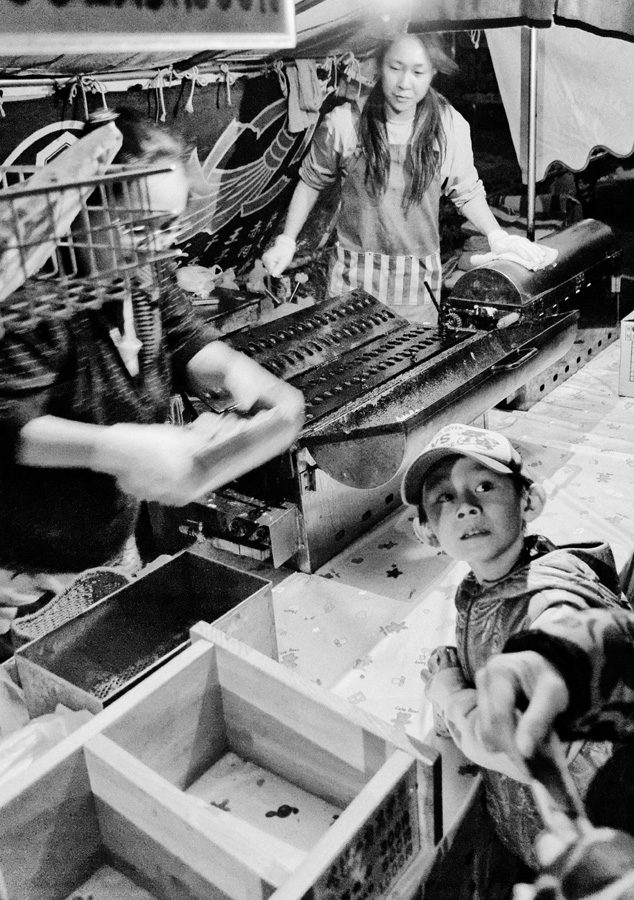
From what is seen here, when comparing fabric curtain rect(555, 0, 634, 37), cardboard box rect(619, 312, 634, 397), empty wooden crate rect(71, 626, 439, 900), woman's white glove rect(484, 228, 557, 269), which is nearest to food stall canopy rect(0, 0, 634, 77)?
fabric curtain rect(555, 0, 634, 37)

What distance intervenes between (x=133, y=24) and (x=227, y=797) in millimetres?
1340

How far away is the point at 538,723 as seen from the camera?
948 millimetres

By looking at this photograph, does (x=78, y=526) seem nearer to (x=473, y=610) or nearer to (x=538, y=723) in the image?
(x=473, y=610)

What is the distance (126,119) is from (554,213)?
272 centimetres

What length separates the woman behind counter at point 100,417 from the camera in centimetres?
138

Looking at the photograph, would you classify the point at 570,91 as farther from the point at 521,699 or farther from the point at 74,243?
the point at 521,699

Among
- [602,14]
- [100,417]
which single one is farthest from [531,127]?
[100,417]

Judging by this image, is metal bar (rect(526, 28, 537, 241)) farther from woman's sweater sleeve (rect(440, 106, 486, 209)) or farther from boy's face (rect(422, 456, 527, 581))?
boy's face (rect(422, 456, 527, 581))

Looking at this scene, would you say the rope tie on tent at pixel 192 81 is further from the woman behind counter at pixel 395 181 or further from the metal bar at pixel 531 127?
the metal bar at pixel 531 127

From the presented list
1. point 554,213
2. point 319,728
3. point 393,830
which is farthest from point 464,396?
point 554,213

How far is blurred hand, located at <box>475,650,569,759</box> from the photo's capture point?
37.3 inches

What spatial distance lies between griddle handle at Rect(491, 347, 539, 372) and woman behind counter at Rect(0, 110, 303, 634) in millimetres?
648

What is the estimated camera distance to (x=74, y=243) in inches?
51.7

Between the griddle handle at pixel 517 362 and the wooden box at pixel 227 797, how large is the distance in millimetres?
1353
